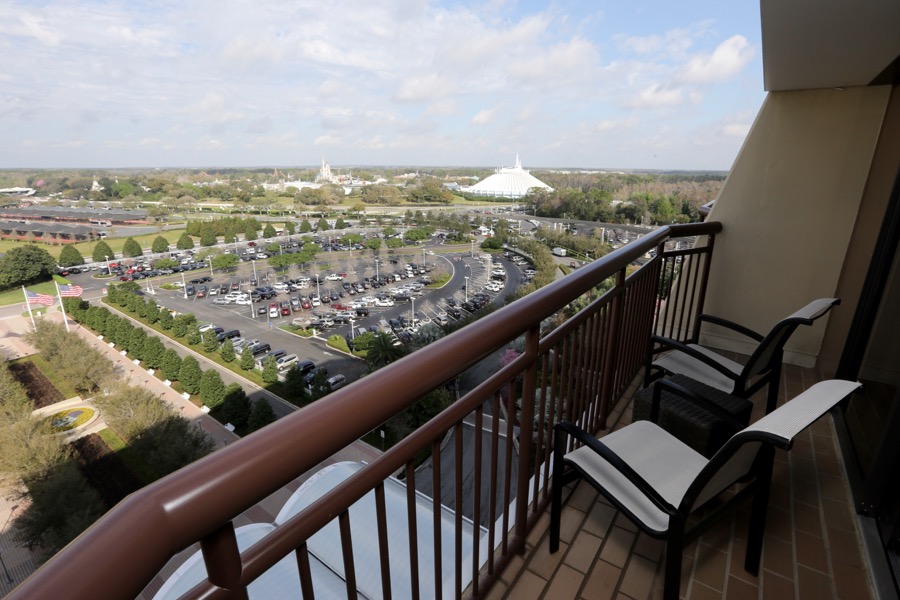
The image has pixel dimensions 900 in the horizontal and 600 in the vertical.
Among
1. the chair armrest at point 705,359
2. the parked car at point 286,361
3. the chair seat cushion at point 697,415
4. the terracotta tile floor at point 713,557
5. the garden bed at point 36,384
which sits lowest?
the garden bed at point 36,384

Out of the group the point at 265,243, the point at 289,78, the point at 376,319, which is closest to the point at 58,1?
the point at 289,78

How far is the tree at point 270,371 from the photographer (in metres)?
22.7

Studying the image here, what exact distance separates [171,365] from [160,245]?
21361 millimetres

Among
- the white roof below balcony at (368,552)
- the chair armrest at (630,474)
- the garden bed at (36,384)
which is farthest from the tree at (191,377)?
the chair armrest at (630,474)

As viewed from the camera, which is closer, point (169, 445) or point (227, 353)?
point (169, 445)

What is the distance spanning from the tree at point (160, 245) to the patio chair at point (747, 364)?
155 ft

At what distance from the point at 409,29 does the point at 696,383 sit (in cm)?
7024

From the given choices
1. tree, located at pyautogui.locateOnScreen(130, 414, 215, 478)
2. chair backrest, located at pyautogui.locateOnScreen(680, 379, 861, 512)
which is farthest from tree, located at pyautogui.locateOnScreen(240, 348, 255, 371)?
chair backrest, located at pyautogui.locateOnScreen(680, 379, 861, 512)

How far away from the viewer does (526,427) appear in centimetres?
146

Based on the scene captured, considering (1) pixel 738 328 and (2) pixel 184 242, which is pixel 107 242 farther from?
(1) pixel 738 328

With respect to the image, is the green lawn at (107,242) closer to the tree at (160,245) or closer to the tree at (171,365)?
the tree at (160,245)

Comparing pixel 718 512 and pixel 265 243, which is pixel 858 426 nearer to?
pixel 718 512

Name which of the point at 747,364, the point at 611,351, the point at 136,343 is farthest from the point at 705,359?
the point at 136,343

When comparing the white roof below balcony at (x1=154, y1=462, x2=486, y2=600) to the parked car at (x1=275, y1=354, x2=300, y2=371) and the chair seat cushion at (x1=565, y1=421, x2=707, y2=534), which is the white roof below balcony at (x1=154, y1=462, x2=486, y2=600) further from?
the parked car at (x1=275, y1=354, x2=300, y2=371)
